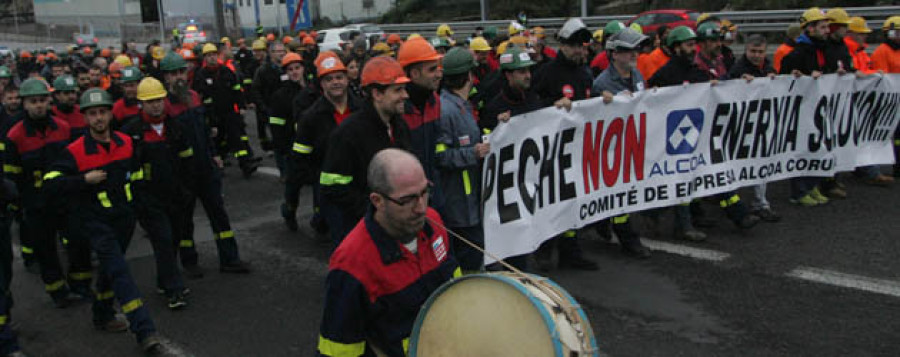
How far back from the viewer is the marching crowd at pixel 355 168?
325 centimetres

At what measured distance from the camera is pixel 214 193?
7793 millimetres

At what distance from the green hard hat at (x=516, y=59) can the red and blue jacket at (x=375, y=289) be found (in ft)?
11.0

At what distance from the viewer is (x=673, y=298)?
6660 millimetres

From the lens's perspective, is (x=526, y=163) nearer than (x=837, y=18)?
Yes

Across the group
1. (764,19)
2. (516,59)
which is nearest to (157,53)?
(516,59)

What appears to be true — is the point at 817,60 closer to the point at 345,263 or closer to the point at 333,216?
the point at 333,216

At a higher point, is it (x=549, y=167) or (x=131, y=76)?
(x=131, y=76)

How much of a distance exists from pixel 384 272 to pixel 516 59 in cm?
365

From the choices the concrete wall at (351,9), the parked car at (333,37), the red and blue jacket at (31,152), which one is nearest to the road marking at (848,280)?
the red and blue jacket at (31,152)

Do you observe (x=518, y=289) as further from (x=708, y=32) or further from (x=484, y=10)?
(x=484, y=10)

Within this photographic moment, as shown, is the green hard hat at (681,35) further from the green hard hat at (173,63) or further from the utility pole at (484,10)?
the utility pole at (484,10)

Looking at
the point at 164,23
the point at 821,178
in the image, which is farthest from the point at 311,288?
the point at 164,23

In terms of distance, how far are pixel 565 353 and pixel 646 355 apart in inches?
120

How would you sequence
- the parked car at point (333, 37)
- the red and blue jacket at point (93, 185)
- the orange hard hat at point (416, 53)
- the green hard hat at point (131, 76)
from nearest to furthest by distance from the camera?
the orange hard hat at point (416, 53), the red and blue jacket at point (93, 185), the green hard hat at point (131, 76), the parked car at point (333, 37)
